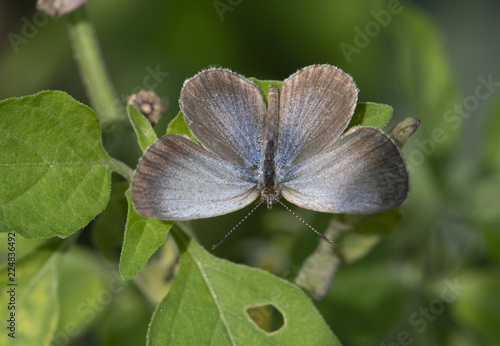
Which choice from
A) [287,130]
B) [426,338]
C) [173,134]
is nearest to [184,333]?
[173,134]

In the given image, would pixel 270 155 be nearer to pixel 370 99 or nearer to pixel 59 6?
pixel 59 6

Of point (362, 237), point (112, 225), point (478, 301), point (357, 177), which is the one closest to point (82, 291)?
point (112, 225)

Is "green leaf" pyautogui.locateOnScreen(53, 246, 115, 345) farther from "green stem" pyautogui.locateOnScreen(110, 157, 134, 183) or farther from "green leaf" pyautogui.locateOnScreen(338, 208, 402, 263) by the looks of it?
"green leaf" pyautogui.locateOnScreen(338, 208, 402, 263)

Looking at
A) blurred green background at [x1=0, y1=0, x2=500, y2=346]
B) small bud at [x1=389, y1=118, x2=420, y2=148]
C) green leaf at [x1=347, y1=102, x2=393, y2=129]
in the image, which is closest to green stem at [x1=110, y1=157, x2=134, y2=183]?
blurred green background at [x1=0, y1=0, x2=500, y2=346]

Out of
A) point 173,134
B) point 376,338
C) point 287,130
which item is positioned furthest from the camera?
point 376,338

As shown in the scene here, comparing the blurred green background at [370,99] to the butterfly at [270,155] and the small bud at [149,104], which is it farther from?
the butterfly at [270,155]

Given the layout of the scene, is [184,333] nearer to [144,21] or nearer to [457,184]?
[457,184]
